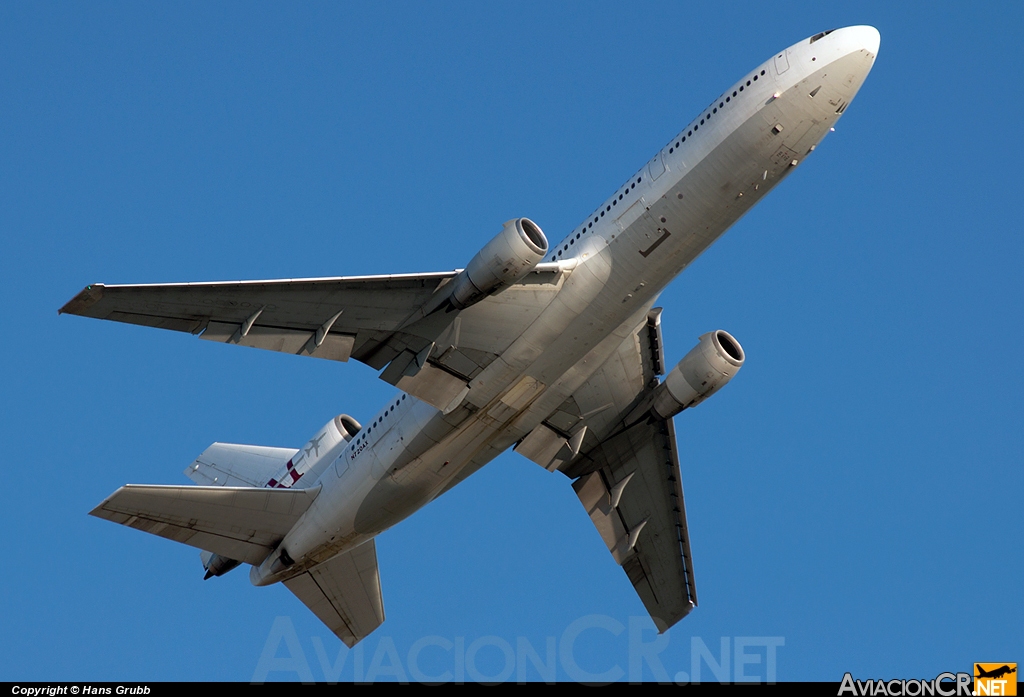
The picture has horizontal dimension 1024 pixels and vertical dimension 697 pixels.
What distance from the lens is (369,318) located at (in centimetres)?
3284

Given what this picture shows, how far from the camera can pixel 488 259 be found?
101 feet

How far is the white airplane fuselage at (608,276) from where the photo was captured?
30578mm

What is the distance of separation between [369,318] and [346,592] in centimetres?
1048

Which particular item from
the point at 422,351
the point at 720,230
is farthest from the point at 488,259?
the point at 720,230

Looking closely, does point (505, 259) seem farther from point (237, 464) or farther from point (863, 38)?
point (237, 464)

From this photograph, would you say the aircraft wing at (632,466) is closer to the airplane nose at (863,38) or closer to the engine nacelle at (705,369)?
the engine nacelle at (705,369)

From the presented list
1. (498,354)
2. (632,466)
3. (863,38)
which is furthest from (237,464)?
(863,38)

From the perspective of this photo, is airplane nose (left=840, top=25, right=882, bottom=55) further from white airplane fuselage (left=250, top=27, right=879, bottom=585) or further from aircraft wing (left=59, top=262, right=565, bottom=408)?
aircraft wing (left=59, top=262, right=565, bottom=408)

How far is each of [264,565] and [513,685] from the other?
29.8 feet

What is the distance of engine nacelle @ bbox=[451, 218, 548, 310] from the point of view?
3058 cm

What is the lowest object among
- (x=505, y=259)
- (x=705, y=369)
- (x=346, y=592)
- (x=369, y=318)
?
(x=346, y=592)

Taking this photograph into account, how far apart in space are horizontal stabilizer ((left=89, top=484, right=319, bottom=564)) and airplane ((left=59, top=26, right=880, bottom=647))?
0.17 ft

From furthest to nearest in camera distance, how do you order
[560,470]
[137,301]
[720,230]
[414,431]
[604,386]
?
[560,470]
[604,386]
[414,431]
[720,230]
[137,301]

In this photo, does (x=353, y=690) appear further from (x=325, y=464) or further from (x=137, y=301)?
(x=137, y=301)
